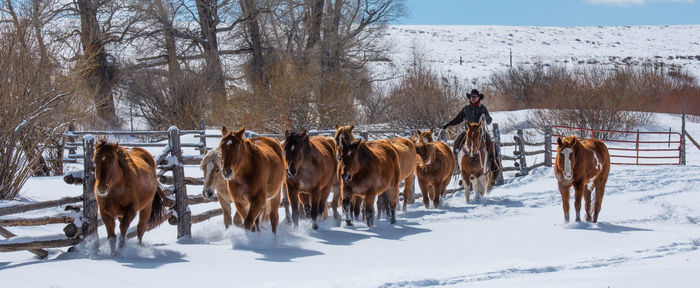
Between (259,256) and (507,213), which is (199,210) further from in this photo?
(507,213)

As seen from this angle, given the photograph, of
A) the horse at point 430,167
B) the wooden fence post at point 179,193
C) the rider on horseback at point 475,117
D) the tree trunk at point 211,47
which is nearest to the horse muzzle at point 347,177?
the wooden fence post at point 179,193

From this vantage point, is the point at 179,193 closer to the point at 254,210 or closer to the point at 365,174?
the point at 254,210

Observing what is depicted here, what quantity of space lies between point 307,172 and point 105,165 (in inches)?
137

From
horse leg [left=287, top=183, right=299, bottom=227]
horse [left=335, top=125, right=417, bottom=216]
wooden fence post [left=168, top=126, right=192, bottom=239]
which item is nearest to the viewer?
wooden fence post [left=168, top=126, right=192, bottom=239]

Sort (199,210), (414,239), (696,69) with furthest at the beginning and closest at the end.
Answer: (696,69) < (199,210) < (414,239)

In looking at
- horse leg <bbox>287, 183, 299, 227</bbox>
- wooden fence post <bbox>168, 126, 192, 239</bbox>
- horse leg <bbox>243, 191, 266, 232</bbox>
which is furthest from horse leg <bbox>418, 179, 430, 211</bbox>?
wooden fence post <bbox>168, 126, 192, 239</bbox>

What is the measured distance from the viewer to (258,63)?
33500 millimetres

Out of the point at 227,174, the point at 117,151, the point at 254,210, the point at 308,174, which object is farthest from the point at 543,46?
the point at 117,151

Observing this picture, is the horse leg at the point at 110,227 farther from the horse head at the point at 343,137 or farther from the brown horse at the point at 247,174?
the horse head at the point at 343,137

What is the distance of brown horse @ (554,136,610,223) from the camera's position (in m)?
10.3

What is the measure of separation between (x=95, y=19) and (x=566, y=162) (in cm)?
2629

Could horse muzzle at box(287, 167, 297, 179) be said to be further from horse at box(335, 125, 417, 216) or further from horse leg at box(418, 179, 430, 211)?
horse leg at box(418, 179, 430, 211)

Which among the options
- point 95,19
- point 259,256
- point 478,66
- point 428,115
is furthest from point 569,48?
point 259,256

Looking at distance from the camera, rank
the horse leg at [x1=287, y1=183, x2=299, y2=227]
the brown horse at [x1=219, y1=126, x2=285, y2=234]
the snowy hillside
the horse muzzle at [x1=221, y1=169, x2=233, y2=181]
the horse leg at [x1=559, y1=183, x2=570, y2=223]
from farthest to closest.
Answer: the snowy hillside → the horse leg at [x1=559, y1=183, x2=570, y2=223] → the horse leg at [x1=287, y1=183, x2=299, y2=227] → the brown horse at [x1=219, y1=126, x2=285, y2=234] → the horse muzzle at [x1=221, y1=169, x2=233, y2=181]
